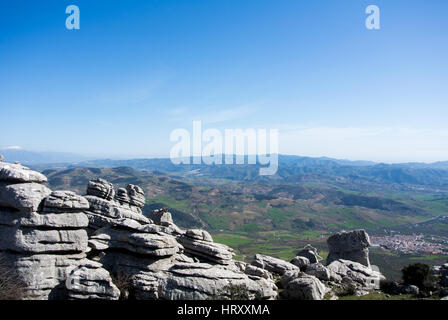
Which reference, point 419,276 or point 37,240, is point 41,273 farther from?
point 419,276

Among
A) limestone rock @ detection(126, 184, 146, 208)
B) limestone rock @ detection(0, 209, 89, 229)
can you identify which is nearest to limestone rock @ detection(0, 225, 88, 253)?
limestone rock @ detection(0, 209, 89, 229)

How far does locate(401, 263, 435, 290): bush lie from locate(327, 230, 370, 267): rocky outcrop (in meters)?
11.2

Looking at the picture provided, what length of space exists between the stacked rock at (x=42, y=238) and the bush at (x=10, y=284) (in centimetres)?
22

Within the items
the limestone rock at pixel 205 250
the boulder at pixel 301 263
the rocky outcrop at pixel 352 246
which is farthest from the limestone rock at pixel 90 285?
the rocky outcrop at pixel 352 246

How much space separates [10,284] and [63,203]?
7447mm

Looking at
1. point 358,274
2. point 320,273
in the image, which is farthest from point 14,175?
point 358,274

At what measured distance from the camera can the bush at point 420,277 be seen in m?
32.2

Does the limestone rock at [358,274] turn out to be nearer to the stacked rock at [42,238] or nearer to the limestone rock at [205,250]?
the limestone rock at [205,250]

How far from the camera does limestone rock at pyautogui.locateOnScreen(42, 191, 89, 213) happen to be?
2477 cm

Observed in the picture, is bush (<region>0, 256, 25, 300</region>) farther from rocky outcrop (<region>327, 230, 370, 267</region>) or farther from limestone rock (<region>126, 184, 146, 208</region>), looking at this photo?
rocky outcrop (<region>327, 230, 370, 267</region>)
